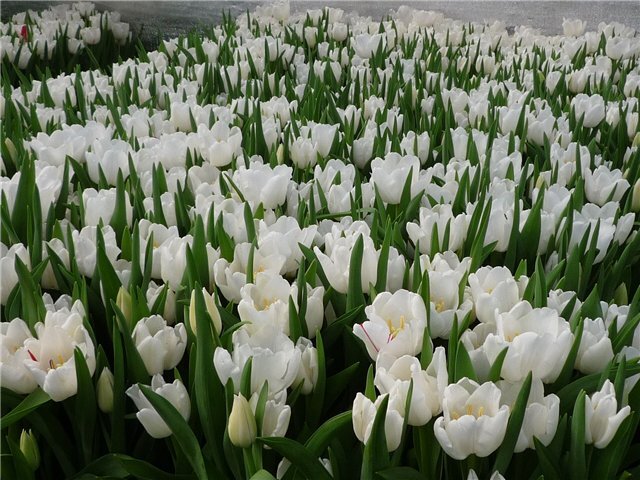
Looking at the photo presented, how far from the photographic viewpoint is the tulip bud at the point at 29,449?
98 centimetres

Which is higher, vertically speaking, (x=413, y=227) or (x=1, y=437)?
(x=413, y=227)

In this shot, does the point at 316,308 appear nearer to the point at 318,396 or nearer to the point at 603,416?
the point at 318,396

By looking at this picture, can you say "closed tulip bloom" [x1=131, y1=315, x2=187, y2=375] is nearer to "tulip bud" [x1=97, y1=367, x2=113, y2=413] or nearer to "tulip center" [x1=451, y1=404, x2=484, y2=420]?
"tulip bud" [x1=97, y1=367, x2=113, y2=413]

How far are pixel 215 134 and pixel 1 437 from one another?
1098 mm

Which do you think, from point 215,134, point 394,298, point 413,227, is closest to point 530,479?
point 394,298

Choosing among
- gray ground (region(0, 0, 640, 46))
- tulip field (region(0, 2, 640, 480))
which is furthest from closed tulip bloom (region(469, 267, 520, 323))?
gray ground (region(0, 0, 640, 46))

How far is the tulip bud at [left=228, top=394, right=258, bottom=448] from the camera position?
2.86 feet

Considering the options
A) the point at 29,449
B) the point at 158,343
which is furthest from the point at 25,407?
the point at 158,343

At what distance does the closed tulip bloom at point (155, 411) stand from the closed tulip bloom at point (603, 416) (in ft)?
1.62

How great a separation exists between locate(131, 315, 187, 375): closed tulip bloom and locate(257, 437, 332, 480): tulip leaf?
0.23 meters

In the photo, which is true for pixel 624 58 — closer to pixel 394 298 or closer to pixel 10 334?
pixel 394 298

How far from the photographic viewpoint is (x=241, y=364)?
0.94m

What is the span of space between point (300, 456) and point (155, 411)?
200 mm

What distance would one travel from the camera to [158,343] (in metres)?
1.03
